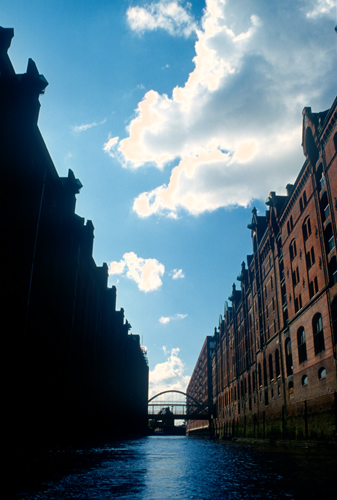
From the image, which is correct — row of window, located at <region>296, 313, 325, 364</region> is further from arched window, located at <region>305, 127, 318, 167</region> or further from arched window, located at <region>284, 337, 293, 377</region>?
arched window, located at <region>305, 127, 318, 167</region>

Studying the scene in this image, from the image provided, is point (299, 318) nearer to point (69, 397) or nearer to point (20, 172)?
point (69, 397)

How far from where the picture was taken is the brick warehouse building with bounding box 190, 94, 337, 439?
26.1 metres

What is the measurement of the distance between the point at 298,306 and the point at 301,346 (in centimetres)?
319

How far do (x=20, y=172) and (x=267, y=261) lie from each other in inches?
1204

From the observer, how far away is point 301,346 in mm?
31562

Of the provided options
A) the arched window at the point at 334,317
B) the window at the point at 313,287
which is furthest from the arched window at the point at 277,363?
the arched window at the point at 334,317

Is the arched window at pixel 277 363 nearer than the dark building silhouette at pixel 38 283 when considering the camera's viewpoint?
No

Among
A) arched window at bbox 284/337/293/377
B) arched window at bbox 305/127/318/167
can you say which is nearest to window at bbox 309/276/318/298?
arched window at bbox 284/337/293/377

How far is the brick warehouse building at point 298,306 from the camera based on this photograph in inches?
1026

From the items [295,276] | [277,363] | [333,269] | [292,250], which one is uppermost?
[292,250]

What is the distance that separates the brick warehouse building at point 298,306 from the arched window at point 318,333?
0.22 feet

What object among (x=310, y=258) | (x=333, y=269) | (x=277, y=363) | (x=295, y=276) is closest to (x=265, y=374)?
(x=277, y=363)

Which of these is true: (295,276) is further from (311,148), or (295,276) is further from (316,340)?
(311,148)

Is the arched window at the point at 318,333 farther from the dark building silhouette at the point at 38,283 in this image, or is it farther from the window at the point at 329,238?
the dark building silhouette at the point at 38,283
